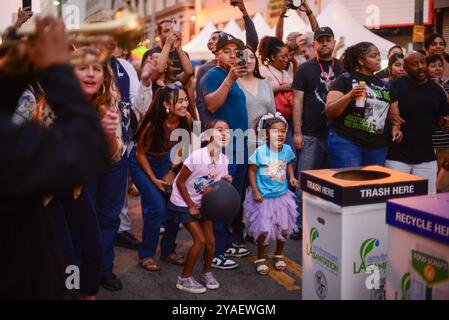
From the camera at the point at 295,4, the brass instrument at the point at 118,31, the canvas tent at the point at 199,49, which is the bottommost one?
the brass instrument at the point at 118,31

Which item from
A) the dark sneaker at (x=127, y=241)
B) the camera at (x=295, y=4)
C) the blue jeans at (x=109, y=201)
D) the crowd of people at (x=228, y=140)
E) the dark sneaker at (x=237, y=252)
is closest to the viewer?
the crowd of people at (x=228, y=140)

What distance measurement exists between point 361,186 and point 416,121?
2253 mm

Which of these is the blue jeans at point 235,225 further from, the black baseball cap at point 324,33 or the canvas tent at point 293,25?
the canvas tent at point 293,25

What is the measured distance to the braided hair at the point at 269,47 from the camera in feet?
18.9

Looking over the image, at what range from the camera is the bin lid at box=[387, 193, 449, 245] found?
2.58 metres

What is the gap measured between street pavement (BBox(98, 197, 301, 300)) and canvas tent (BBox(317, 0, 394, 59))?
28.9ft

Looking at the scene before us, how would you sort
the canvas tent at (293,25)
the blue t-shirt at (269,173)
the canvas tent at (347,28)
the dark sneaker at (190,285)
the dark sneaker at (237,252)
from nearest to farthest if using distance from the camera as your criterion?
the dark sneaker at (190,285), the blue t-shirt at (269,173), the dark sneaker at (237,252), the canvas tent at (347,28), the canvas tent at (293,25)

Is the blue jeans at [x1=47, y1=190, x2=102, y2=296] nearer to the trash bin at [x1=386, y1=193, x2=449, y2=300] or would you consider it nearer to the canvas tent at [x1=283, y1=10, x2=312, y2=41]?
the trash bin at [x1=386, y1=193, x2=449, y2=300]

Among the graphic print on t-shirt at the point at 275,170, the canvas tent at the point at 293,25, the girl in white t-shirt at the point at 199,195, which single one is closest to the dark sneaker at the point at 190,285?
the girl in white t-shirt at the point at 199,195

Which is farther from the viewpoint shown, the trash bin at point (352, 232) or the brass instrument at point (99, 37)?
the trash bin at point (352, 232)

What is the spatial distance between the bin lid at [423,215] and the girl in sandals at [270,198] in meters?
1.63

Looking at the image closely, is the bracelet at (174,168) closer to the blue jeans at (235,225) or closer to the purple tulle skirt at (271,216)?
the blue jeans at (235,225)

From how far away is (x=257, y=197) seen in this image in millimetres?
4473

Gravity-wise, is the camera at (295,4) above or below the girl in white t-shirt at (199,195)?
above
